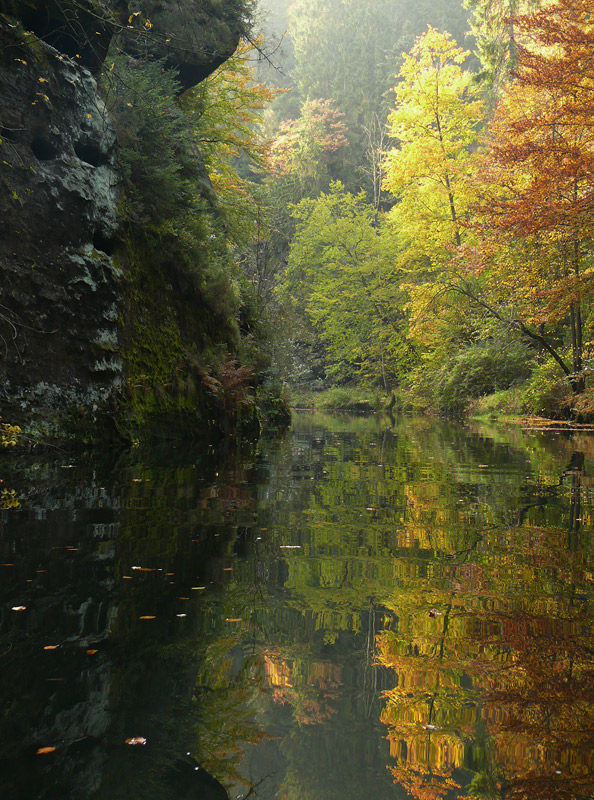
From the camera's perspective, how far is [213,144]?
15.3 m

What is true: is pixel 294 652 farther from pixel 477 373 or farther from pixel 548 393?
pixel 477 373

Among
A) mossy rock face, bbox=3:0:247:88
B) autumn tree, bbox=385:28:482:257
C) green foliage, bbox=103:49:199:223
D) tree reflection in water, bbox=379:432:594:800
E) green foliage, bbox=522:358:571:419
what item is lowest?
tree reflection in water, bbox=379:432:594:800

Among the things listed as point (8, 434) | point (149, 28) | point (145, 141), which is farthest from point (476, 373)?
point (8, 434)

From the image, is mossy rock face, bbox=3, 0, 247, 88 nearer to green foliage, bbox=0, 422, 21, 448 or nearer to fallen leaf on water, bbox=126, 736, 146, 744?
green foliage, bbox=0, 422, 21, 448

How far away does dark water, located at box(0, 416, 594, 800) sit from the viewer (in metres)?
1.50

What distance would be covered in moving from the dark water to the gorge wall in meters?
2.90

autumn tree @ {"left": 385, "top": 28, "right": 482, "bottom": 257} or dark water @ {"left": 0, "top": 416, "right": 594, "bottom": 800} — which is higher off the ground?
autumn tree @ {"left": 385, "top": 28, "right": 482, "bottom": 257}

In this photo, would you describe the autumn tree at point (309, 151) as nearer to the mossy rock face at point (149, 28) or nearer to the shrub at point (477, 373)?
the shrub at point (477, 373)

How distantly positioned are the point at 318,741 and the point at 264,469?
584 cm

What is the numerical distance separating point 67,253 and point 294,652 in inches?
269

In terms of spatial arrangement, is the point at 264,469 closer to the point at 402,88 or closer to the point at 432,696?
the point at 432,696

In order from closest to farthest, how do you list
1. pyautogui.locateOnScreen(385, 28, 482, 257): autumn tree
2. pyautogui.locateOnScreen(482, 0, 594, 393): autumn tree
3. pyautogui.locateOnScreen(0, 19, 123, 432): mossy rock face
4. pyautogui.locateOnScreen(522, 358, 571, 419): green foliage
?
pyautogui.locateOnScreen(0, 19, 123, 432): mossy rock face < pyautogui.locateOnScreen(482, 0, 594, 393): autumn tree < pyautogui.locateOnScreen(522, 358, 571, 419): green foliage < pyautogui.locateOnScreen(385, 28, 482, 257): autumn tree

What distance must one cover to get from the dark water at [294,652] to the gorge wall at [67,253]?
2.90 meters

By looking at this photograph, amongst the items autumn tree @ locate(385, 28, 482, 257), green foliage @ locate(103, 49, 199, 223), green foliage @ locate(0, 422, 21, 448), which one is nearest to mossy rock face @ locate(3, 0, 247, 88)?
green foliage @ locate(103, 49, 199, 223)
